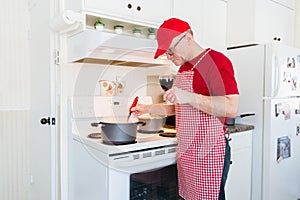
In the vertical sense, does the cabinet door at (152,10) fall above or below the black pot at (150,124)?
above

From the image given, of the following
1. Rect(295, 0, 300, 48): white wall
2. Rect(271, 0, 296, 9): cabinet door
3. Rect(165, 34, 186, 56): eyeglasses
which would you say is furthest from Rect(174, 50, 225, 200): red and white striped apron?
Rect(295, 0, 300, 48): white wall

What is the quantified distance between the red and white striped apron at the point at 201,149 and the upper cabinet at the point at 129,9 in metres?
0.62

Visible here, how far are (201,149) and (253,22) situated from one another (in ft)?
5.24

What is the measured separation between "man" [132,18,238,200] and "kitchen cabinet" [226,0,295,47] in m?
1.31

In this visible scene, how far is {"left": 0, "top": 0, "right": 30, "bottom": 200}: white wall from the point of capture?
2229 millimetres

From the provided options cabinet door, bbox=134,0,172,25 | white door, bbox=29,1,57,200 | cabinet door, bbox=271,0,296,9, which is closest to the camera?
cabinet door, bbox=134,0,172,25

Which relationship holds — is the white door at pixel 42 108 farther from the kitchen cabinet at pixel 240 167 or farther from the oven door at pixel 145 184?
the kitchen cabinet at pixel 240 167

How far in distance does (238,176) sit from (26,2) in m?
2.40

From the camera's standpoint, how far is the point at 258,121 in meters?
2.23

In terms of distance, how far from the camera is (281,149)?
2.27 m

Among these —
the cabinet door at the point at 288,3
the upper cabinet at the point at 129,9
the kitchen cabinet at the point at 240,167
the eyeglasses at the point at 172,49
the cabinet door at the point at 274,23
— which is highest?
the cabinet door at the point at 288,3

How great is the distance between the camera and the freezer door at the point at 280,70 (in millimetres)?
2156

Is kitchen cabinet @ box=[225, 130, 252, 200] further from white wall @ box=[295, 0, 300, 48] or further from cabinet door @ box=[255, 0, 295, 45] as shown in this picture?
white wall @ box=[295, 0, 300, 48]

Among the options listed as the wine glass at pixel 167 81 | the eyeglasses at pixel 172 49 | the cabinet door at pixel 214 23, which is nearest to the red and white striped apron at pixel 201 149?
the eyeglasses at pixel 172 49
